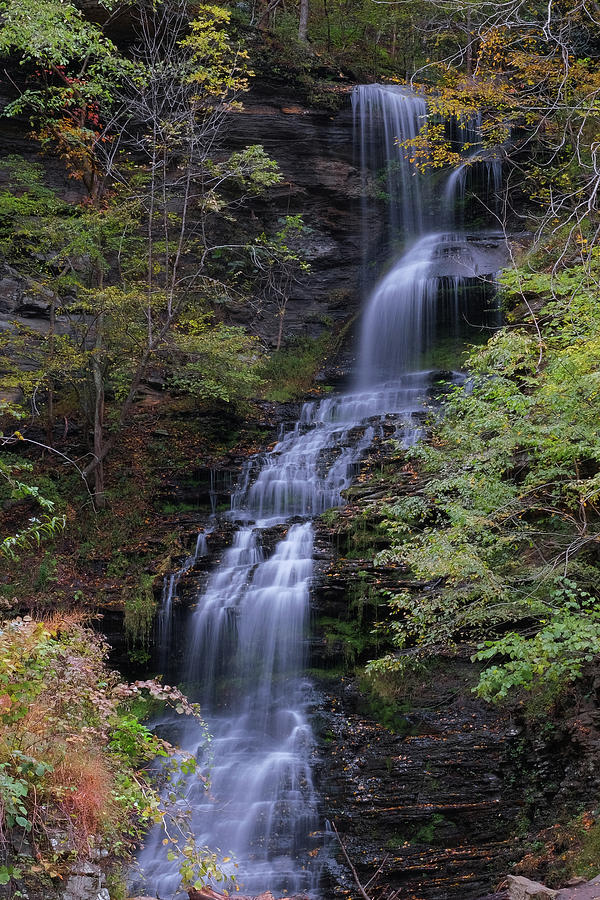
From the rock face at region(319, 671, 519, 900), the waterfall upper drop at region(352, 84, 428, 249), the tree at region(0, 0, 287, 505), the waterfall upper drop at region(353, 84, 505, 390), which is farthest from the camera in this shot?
the waterfall upper drop at region(352, 84, 428, 249)

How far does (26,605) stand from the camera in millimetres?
11398

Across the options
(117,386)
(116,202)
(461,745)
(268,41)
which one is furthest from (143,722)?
(268,41)

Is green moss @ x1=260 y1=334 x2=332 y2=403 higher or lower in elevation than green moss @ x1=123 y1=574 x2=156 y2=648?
higher

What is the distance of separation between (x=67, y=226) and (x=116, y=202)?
216 centimetres

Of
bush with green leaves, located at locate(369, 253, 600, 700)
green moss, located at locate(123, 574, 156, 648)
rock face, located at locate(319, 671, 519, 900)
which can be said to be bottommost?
rock face, located at locate(319, 671, 519, 900)

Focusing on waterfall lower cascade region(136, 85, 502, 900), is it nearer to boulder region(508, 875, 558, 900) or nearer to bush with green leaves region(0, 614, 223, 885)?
bush with green leaves region(0, 614, 223, 885)

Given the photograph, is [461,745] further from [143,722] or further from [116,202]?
[116,202]

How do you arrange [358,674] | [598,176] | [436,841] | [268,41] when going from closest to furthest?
[598,176]
[436,841]
[358,674]
[268,41]

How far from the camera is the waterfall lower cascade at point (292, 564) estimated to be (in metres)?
7.50

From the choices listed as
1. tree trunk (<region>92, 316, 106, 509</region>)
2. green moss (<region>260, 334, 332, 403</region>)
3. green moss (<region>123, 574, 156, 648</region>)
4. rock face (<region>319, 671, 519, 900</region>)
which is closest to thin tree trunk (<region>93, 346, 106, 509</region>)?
tree trunk (<region>92, 316, 106, 509</region>)

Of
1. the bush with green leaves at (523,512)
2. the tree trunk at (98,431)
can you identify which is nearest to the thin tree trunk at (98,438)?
the tree trunk at (98,431)

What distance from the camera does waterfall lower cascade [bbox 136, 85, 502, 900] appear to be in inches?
295

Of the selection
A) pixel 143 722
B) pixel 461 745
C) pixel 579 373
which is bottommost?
pixel 143 722

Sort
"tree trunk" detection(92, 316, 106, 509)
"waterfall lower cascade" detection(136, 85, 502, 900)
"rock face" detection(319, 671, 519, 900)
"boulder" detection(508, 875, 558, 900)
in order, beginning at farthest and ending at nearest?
"tree trunk" detection(92, 316, 106, 509), "waterfall lower cascade" detection(136, 85, 502, 900), "rock face" detection(319, 671, 519, 900), "boulder" detection(508, 875, 558, 900)
